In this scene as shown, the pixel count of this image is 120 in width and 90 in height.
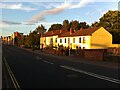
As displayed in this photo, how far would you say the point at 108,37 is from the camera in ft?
238

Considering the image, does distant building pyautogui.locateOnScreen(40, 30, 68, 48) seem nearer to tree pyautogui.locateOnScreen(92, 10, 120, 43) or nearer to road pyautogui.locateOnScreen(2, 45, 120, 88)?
tree pyautogui.locateOnScreen(92, 10, 120, 43)

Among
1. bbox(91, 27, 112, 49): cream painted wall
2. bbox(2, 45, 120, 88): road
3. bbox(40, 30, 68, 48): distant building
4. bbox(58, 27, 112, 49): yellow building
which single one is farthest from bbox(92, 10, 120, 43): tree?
bbox(2, 45, 120, 88): road

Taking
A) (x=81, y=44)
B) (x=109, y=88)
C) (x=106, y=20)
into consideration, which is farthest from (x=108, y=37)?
(x=109, y=88)

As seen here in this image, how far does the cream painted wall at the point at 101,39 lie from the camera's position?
69.9 meters

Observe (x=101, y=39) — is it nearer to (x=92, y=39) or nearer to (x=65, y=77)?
(x=92, y=39)

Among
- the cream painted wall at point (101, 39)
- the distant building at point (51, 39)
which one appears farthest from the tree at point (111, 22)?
the distant building at point (51, 39)

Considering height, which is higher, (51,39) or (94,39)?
(51,39)

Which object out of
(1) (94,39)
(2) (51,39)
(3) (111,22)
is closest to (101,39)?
(1) (94,39)

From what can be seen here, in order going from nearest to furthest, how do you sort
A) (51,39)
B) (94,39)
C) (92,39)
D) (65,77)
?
1. (65,77)
2. (92,39)
3. (94,39)
4. (51,39)

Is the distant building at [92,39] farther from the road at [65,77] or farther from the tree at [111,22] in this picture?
the road at [65,77]

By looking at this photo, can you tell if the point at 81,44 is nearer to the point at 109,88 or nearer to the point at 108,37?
the point at 108,37

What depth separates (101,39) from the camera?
71875 mm

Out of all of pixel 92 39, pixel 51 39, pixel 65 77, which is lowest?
pixel 65 77

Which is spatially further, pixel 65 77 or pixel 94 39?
pixel 94 39
